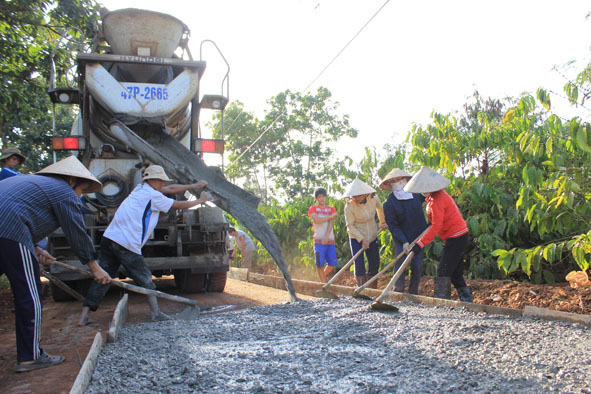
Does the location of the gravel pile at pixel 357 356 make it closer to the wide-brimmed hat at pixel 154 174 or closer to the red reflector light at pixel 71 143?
the wide-brimmed hat at pixel 154 174

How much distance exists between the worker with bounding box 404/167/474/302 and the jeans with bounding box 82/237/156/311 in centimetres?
282

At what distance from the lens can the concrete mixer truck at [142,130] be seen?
6188 millimetres

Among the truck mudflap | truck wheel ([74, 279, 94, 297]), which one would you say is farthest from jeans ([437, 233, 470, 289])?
truck wheel ([74, 279, 94, 297])

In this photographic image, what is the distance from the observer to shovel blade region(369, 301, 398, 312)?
15.3 ft

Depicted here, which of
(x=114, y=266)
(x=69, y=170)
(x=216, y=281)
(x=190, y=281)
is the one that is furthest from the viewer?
(x=216, y=281)

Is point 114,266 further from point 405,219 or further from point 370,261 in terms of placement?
point 405,219

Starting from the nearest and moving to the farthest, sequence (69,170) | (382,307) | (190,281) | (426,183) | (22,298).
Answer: (22,298) → (69,170) → (382,307) → (426,183) → (190,281)

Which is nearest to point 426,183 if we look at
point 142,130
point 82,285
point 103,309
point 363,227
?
point 363,227

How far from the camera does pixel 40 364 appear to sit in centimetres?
346

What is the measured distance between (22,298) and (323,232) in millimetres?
4693

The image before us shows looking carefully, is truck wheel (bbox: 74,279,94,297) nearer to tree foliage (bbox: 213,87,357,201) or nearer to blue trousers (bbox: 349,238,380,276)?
blue trousers (bbox: 349,238,380,276)

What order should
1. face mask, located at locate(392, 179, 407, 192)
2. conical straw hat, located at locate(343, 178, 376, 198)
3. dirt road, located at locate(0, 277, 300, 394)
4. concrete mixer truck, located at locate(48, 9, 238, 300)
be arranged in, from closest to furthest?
dirt road, located at locate(0, 277, 300, 394)
face mask, located at locate(392, 179, 407, 192)
concrete mixer truck, located at locate(48, 9, 238, 300)
conical straw hat, located at locate(343, 178, 376, 198)

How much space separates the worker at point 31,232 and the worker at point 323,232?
13.5ft

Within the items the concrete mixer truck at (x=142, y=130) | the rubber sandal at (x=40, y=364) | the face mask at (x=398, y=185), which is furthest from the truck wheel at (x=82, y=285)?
the face mask at (x=398, y=185)
